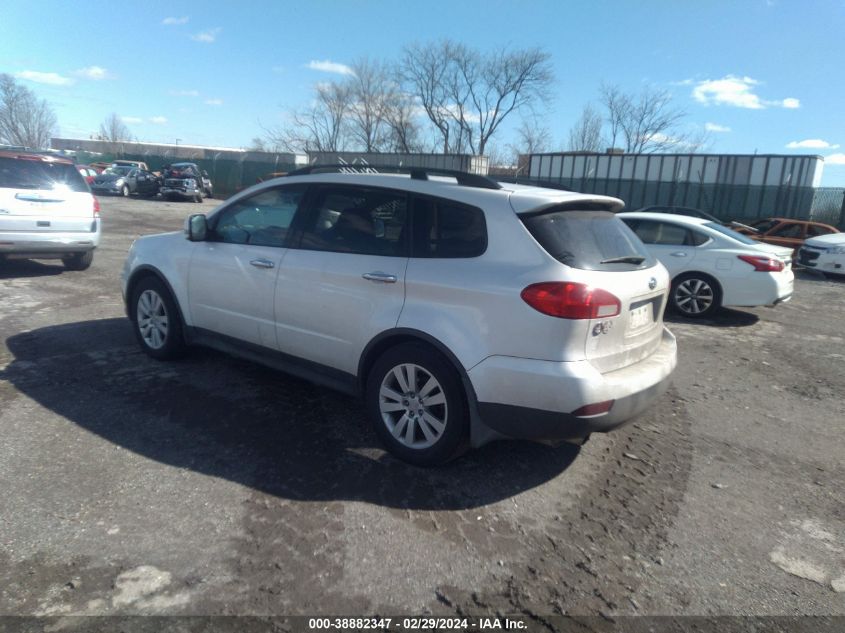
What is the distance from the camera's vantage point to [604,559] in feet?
9.59

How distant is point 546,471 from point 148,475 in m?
2.39

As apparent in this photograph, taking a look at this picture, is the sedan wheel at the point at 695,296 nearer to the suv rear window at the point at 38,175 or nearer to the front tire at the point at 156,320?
the front tire at the point at 156,320

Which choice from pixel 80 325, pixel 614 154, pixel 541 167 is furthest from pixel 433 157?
pixel 80 325

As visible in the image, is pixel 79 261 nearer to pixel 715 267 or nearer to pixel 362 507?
pixel 362 507

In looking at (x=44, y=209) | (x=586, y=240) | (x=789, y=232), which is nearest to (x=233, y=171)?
(x=789, y=232)

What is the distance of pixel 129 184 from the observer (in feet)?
103

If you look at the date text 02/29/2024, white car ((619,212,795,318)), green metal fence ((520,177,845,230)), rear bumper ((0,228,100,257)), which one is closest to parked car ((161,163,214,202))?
green metal fence ((520,177,845,230))

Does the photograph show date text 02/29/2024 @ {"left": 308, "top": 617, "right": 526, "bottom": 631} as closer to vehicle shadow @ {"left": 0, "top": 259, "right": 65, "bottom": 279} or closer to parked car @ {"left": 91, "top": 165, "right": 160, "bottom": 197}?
vehicle shadow @ {"left": 0, "top": 259, "right": 65, "bottom": 279}

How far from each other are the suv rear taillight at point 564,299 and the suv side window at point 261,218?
6.76ft

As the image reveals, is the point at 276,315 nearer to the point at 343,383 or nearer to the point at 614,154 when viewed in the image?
the point at 343,383

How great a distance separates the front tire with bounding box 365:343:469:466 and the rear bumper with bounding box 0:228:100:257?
280 inches

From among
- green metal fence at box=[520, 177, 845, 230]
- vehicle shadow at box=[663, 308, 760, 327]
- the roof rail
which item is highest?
green metal fence at box=[520, 177, 845, 230]

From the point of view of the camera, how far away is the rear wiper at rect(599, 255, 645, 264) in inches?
136

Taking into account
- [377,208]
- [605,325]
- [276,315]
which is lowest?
[276,315]
